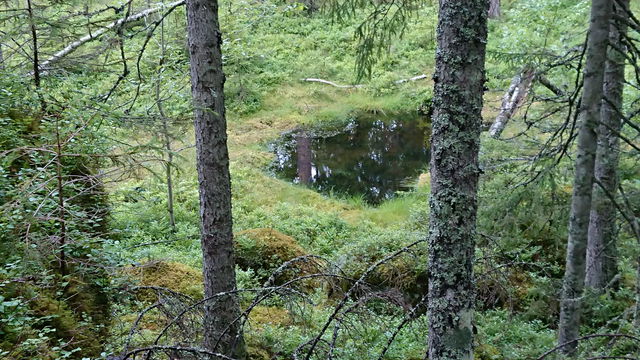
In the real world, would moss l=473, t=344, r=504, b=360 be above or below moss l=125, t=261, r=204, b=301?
below

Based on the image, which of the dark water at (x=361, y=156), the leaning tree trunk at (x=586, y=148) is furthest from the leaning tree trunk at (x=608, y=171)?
the dark water at (x=361, y=156)

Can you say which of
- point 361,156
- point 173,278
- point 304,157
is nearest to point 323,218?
point 173,278

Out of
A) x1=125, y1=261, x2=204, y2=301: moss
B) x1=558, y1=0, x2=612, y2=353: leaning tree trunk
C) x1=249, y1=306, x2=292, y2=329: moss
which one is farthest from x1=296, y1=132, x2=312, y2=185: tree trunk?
x1=558, y1=0, x2=612, y2=353: leaning tree trunk

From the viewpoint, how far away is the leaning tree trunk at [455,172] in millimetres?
2795

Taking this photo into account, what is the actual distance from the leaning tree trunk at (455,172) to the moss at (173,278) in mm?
4074

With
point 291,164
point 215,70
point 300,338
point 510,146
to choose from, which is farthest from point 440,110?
point 291,164

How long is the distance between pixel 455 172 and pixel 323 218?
7964 millimetres

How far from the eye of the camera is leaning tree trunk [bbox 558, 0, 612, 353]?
8.98 ft

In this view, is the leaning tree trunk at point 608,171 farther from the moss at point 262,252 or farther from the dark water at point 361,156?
the dark water at point 361,156

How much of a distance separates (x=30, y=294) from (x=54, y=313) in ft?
0.88

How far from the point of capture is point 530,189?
4.73m

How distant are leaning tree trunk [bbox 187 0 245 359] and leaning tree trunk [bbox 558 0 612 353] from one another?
8.45 ft

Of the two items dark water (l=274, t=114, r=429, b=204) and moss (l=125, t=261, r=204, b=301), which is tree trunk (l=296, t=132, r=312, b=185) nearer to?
dark water (l=274, t=114, r=429, b=204)

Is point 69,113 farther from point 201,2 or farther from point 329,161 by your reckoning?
point 329,161
